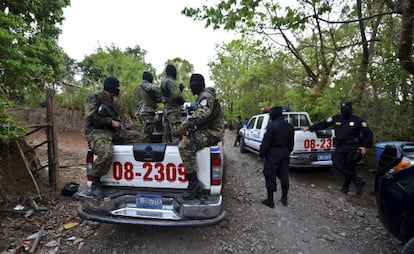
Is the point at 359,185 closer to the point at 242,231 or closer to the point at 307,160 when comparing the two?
the point at 307,160

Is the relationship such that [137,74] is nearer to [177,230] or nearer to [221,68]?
[221,68]

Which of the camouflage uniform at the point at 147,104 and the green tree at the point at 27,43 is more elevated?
the green tree at the point at 27,43

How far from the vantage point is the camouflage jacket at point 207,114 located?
2.93m

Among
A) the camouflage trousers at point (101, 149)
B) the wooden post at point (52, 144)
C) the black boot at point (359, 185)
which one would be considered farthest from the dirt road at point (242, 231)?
the camouflage trousers at point (101, 149)

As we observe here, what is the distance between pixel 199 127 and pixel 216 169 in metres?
0.63

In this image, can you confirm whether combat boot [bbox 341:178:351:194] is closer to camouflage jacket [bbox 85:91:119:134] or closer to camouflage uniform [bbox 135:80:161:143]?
camouflage uniform [bbox 135:80:161:143]

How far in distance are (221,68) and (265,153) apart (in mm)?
19405

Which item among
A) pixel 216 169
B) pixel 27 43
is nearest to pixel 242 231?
pixel 216 169

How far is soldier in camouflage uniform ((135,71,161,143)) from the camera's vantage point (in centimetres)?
→ 499

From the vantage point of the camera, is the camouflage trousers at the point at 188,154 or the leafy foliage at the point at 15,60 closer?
the camouflage trousers at the point at 188,154

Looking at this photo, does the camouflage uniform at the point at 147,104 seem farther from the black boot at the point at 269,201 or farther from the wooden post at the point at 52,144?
the black boot at the point at 269,201

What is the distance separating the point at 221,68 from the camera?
2250 centimetres

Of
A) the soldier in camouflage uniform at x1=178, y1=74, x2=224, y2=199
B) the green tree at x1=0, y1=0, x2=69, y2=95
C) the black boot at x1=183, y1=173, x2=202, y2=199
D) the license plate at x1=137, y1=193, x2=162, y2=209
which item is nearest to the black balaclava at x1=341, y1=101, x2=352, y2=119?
the soldier in camouflage uniform at x1=178, y1=74, x2=224, y2=199

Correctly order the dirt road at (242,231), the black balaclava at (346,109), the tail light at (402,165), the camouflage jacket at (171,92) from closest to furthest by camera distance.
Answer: the tail light at (402,165) → the dirt road at (242,231) → the camouflage jacket at (171,92) → the black balaclava at (346,109)
